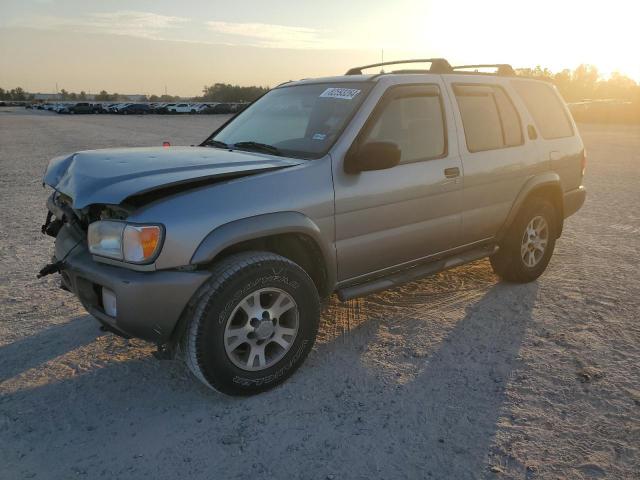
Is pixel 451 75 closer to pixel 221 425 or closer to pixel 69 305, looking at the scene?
pixel 221 425

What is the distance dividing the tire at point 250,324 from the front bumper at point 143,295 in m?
0.10

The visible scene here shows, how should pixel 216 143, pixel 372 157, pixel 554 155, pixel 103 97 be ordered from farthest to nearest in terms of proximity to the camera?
pixel 103 97, pixel 554 155, pixel 216 143, pixel 372 157

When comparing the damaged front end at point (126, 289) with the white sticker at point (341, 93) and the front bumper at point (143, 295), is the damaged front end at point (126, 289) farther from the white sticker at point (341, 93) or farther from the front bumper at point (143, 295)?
the white sticker at point (341, 93)

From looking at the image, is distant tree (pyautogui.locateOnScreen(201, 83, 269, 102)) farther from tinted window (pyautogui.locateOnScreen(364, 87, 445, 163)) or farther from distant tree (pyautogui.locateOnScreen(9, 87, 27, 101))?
tinted window (pyautogui.locateOnScreen(364, 87, 445, 163))

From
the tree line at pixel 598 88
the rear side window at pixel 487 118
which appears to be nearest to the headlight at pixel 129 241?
the rear side window at pixel 487 118

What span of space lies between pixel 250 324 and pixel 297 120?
66.6 inches

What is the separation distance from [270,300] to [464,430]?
1.32 meters

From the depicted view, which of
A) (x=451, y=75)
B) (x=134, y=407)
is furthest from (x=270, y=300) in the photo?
(x=451, y=75)

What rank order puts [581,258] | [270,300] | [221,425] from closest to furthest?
[221,425], [270,300], [581,258]

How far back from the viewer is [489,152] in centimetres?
443

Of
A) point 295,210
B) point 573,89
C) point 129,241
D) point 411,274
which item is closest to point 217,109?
point 573,89

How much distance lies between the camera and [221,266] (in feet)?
9.69

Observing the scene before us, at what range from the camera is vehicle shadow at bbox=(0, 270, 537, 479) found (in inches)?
102

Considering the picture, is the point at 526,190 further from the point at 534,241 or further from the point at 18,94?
the point at 18,94
